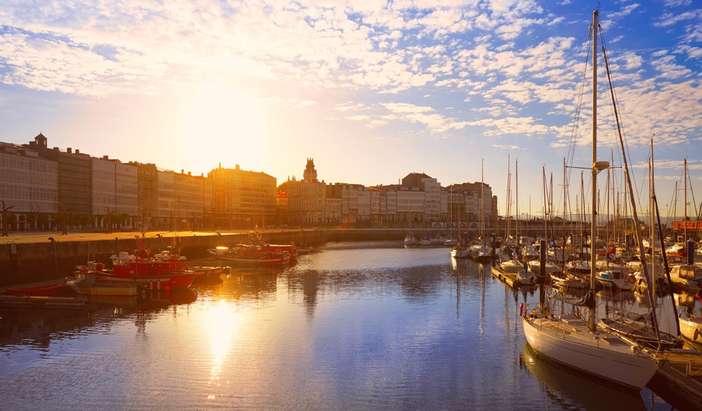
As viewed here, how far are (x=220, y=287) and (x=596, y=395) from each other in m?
40.4

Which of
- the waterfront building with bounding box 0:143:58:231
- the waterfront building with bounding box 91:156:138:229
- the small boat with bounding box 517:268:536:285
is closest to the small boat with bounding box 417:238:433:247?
the waterfront building with bounding box 91:156:138:229

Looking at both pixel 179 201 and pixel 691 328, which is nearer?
pixel 691 328

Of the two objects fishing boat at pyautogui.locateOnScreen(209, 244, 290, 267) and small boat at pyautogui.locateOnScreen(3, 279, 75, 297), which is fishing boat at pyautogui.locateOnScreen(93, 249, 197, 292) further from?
fishing boat at pyautogui.locateOnScreen(209, 244, 290, 267)

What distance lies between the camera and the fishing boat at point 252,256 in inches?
3179

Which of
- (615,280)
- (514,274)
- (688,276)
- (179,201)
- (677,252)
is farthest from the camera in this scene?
(179,201)

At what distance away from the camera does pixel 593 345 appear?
2470 cm

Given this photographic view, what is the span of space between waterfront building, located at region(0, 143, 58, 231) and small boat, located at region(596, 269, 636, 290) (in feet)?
300

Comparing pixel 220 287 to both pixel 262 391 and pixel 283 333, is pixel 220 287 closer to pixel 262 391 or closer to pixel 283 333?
pixel 283 333

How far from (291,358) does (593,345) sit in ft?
45.4

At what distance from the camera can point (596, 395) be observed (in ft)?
77.9

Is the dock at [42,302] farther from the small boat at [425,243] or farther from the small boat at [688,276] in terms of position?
the small boat at [425,243]

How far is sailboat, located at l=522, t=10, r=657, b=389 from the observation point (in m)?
23.2

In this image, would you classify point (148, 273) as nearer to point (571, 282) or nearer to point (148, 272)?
point (148, 272)

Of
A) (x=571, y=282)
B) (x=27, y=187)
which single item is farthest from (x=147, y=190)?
(x=571, y=282)
